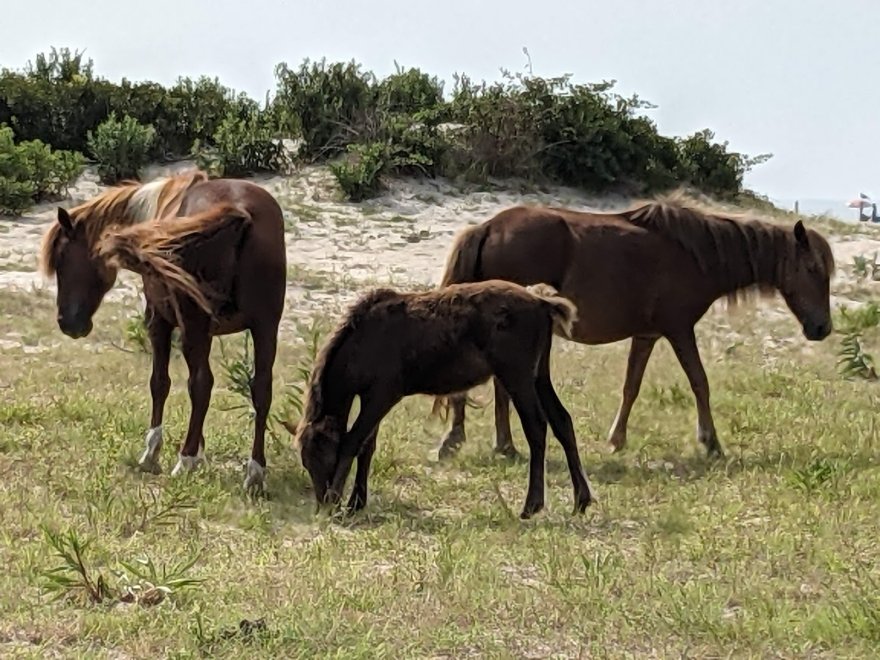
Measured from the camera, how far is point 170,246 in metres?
7.12

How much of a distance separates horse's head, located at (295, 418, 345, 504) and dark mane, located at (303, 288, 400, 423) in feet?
0.26

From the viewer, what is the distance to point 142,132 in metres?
19.3

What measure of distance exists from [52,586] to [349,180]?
Result: 14.3m

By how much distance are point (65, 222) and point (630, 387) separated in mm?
4205

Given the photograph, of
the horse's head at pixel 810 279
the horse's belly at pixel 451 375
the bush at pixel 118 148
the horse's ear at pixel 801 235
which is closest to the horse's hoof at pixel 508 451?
the horse's belly at pixel 451 375

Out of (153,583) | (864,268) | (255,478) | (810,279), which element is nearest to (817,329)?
(810,279)

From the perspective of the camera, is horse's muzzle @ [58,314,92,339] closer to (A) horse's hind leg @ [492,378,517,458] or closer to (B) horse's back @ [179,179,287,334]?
(B) horse's back @ [179,179,287,334]

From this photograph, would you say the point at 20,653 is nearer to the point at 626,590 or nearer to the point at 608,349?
the point at 626,590

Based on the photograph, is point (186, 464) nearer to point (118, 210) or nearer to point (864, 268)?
point (118, 210)

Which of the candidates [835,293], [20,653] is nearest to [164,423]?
[20,653]

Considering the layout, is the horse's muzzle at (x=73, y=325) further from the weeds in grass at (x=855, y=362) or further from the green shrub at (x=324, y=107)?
the green shrub at (x=324, y=107)

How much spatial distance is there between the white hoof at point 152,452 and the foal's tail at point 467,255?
229 centimetres

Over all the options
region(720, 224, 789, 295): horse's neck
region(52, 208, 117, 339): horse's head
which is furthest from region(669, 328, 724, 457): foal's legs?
region(52, 208, 117, 339): horse's head

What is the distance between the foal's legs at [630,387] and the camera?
9.03m
